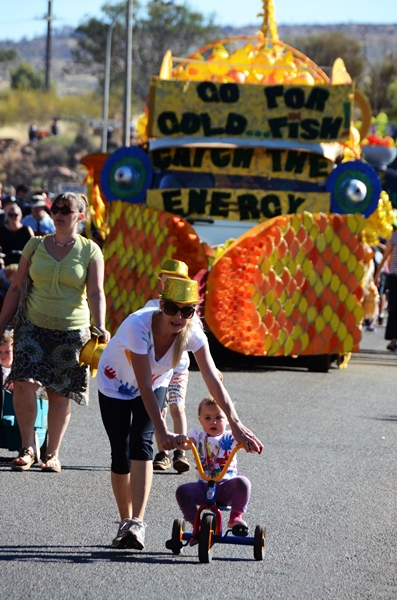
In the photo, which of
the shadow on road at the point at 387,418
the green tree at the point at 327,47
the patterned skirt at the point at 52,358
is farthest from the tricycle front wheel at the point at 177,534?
the green tree at the point at 327,47

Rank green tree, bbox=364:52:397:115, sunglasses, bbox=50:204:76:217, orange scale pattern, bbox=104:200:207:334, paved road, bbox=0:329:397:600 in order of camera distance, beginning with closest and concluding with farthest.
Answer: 1. paved road, bbox=0:329:397:600
2. sunglasses, bbox=50:204:76:217
3. orange scale pattern, bbox=104:200:207:334
4. green tree, bbox=364:52:397:115

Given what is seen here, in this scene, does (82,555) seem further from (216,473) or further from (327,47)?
(327,47)

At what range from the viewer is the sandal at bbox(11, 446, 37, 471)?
767 centimetres

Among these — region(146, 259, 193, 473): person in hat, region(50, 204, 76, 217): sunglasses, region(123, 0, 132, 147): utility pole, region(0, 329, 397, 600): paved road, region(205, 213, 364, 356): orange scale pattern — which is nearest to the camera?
region(0, 329, 397, 600): paved road

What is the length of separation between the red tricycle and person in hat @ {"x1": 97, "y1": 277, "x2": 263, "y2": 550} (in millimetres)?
190

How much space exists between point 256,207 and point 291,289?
1039 millimetres

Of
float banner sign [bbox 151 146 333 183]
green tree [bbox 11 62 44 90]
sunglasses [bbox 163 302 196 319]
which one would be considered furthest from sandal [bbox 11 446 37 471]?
green tree [bbox 11 62 44 90]

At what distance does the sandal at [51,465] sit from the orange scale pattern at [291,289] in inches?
199

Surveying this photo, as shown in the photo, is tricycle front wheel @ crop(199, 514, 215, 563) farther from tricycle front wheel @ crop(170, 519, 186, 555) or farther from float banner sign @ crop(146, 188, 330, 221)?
float banner sign @ crop(146, 188, 330, 221)

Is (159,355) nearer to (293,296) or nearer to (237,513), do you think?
(237,513)

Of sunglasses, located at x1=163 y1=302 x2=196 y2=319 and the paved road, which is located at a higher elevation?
sunglasses, located at x1=163 y1=302 x2=196 y2=319

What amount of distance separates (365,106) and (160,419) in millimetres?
11257

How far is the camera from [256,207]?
13.6 m

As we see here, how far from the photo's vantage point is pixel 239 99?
1352 cm
